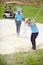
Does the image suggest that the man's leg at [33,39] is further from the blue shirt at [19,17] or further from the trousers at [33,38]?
the blue shirt at [19,17]

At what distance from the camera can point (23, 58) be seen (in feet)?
6.35

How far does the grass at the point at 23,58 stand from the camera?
74.8 inches

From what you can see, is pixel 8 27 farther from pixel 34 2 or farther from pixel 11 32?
pixel 34 2

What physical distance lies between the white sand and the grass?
4 centimetres

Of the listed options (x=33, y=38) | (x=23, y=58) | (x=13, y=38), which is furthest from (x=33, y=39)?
(x=23, y=58)

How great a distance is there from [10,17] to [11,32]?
0.17 metres

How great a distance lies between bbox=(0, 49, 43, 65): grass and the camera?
1900mm

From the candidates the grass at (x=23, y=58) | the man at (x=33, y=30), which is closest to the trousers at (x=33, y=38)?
the man at (x=33, y=30)

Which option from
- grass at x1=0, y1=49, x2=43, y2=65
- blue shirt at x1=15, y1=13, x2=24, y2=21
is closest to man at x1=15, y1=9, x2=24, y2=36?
blue shirt at x1=15, y1=13, x2=24, y2=21

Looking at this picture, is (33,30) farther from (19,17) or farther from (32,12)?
(32,12)

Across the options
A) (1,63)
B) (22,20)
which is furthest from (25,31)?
(1,63)

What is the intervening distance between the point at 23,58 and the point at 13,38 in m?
0.19

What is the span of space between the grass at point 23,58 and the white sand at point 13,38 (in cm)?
4

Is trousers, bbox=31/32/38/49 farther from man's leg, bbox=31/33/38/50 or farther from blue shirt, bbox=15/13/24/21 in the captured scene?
blue shirt, bbox=15/13/24/21
